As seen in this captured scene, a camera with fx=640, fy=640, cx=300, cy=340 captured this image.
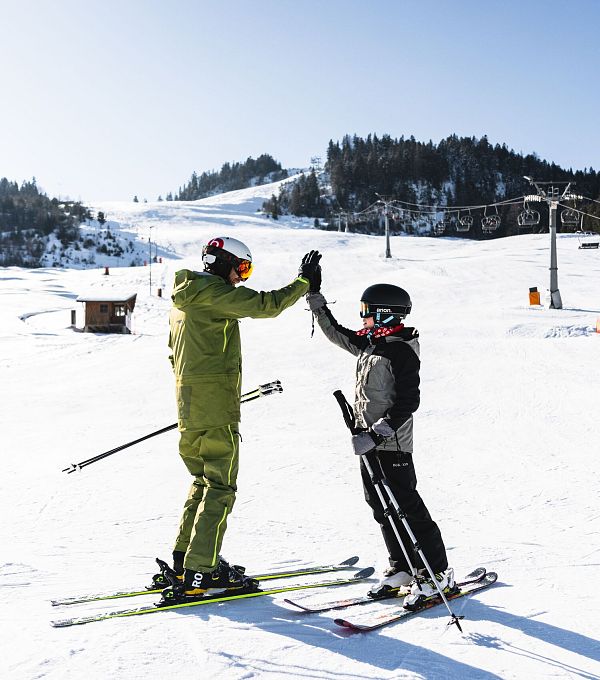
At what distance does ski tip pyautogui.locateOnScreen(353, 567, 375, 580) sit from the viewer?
3.93 m

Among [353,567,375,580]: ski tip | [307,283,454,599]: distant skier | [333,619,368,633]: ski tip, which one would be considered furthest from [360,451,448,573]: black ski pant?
[333,619,368,633]: ski tip

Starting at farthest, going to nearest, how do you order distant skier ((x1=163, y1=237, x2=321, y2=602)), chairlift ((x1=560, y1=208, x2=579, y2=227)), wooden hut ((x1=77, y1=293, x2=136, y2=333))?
1. chairlift ((x1=560, y1=208, x2=579, y2=227))
2. wooden hut ((x1=77, y1=293, x2=136, y2=333))
3. distant skier ((x1=163, y1=237, x2=321, y2=602))

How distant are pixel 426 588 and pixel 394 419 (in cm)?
95

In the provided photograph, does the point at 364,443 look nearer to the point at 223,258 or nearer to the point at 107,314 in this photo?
the point at 223,258

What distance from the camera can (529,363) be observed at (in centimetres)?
1152

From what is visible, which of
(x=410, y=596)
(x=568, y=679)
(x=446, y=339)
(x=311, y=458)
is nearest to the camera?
(x=568, y=679)

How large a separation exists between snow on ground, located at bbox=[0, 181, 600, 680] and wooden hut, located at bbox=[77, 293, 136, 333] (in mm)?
10890

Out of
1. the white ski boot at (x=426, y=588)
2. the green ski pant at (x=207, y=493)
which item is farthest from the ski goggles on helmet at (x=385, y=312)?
the white ski boot at (x=426, y=588)

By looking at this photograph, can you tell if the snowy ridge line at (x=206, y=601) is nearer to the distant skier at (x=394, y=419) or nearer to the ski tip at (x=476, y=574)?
the distant skier at (x=394, y=419)

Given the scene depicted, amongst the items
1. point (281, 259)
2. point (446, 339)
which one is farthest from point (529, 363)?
point (281, 259)

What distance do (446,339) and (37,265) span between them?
81.0 m

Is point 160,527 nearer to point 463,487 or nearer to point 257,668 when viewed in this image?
point 257,668

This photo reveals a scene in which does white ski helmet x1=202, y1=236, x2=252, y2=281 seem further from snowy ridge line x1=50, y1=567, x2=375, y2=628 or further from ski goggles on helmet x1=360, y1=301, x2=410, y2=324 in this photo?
snowy ridge line x1=50, y1=567, x2=375, y2=628

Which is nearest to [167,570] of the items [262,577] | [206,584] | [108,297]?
[206,584]
